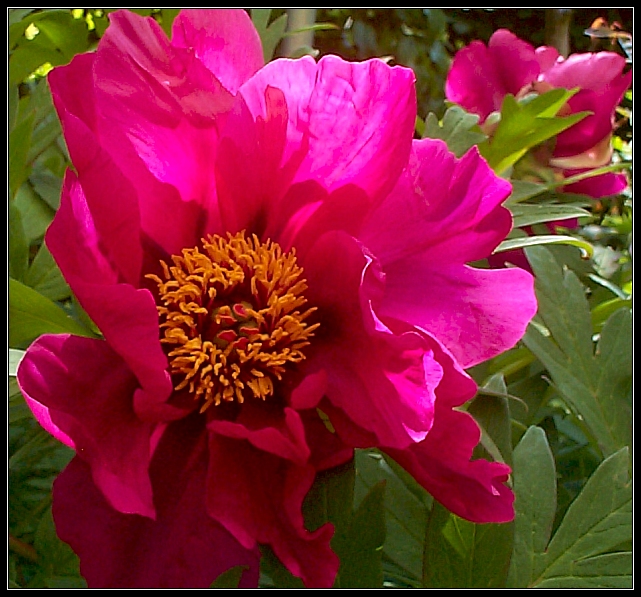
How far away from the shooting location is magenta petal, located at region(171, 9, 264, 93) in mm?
326

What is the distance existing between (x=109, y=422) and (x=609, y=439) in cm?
30

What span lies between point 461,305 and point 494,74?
0.40 metres

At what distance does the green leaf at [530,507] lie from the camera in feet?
1.18

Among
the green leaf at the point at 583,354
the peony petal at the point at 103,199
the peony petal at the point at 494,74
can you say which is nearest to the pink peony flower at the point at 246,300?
the peony petal at the point at 103,199

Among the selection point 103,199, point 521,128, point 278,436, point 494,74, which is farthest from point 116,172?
point 494,74

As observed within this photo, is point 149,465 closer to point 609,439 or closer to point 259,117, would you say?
point 259,117

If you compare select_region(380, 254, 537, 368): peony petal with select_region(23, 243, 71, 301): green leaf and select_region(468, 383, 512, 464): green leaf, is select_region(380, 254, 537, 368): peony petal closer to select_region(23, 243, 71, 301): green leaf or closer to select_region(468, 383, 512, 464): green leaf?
select_region(468, 383, 512, 464): green leaf

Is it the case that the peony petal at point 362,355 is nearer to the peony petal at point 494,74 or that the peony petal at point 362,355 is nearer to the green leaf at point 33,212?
the green leaf at point 33,212

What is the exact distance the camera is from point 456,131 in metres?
0.47

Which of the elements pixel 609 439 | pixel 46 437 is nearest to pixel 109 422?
pixel 46 437

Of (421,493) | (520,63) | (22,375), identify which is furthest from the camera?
(520,63)

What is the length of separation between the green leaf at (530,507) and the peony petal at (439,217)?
11 centimetres

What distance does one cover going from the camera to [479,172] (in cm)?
34

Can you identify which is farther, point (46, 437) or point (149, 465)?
point (46, 437)
